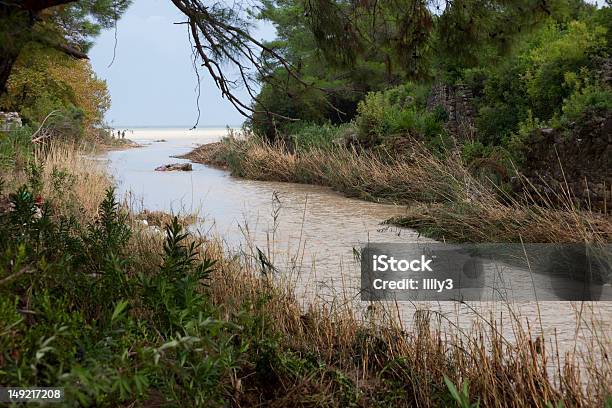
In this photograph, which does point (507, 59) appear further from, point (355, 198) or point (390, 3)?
point (355, 198)

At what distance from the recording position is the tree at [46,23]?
4332 millimetres

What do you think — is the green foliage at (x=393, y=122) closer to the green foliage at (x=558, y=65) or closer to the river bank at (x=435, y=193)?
the river bank at (x=435, y=193)

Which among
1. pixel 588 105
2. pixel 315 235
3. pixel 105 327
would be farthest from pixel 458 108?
pixel 105 327

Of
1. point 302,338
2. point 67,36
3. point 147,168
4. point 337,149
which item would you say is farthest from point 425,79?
point 147,168

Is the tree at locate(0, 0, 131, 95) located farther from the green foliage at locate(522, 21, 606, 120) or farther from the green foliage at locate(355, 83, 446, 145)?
the green foliage at locate(355, 83, 446, 145)

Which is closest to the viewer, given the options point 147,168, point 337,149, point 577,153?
point 577,153

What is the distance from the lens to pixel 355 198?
14414mm

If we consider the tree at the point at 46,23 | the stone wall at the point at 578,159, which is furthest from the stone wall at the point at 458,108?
the tree at the point at 46,23

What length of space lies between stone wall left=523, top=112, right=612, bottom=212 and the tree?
16.0ft

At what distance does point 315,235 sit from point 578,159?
11.0ft

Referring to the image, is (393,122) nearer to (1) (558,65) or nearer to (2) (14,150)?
(1) (558,65)

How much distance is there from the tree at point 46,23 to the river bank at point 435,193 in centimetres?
319

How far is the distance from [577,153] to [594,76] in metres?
4.27

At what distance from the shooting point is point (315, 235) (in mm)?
9594
